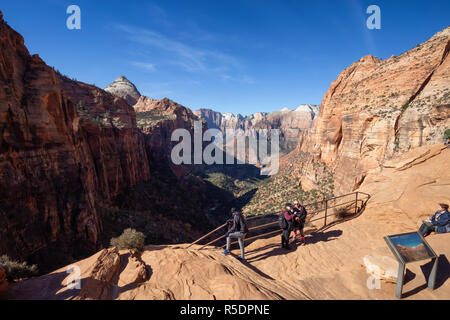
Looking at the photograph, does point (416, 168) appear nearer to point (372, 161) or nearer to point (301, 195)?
point (372, 161)

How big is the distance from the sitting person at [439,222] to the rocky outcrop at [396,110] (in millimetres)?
7609

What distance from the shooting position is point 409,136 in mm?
19672

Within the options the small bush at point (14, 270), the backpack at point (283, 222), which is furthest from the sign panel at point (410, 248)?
the small bush at point (14, 270)

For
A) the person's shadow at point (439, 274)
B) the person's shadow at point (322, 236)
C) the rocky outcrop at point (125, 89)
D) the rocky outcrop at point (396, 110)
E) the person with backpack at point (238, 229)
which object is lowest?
the person's shadow at point (322, 236)

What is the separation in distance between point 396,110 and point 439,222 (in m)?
20.7

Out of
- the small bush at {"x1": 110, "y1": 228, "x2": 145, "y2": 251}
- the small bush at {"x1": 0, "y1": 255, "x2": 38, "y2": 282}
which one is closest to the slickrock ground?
the small bush at {"x1": 110, "y1": 228, "x2": 145, "y2": 251}

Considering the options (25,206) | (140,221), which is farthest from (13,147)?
(140,221)

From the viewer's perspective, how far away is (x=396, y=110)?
877 inches

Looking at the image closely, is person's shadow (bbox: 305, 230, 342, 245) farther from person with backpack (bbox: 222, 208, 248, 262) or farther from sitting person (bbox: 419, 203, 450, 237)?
person with backpack (bbox: 222, 208, 248, 262)

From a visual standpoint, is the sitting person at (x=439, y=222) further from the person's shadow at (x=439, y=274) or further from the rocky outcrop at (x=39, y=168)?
the rocky outcrop at (x=39, y=168)

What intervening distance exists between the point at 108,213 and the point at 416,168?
91.1 ft

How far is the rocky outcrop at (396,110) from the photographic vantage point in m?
18.4

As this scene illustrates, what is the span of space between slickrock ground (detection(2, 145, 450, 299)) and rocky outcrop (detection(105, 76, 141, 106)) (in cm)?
9585

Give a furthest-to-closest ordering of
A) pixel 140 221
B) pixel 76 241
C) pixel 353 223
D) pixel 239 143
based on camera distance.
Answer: pixel 239 143
pixel 140 221
pixel 76 241
pixel 353 223
